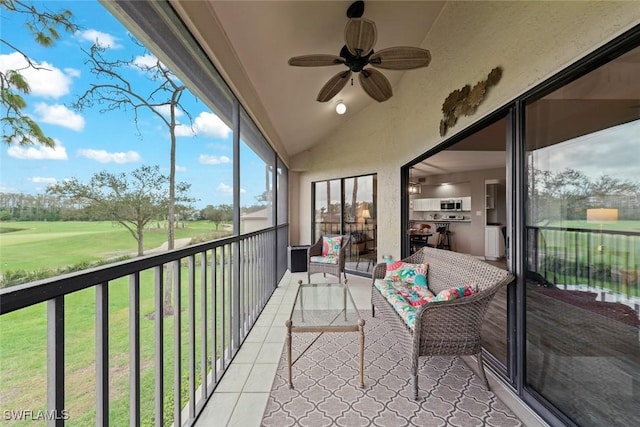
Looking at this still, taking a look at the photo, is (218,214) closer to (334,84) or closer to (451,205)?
(334,84)

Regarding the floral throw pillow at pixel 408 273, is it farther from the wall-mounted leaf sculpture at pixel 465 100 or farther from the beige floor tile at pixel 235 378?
the beige floor tile at pixel 235 378

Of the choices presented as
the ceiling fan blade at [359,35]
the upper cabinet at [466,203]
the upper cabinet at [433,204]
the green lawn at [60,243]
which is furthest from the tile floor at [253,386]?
the upper cabinet at [466,203]

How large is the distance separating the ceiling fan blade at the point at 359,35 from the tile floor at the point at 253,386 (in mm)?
2780

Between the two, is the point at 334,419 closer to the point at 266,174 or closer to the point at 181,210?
the point at 181,210

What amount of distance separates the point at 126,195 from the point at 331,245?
4.18m

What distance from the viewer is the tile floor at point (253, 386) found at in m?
1.62

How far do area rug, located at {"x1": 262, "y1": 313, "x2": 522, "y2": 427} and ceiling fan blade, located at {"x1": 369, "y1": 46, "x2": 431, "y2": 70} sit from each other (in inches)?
96.9

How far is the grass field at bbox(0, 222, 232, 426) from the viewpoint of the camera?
72cm

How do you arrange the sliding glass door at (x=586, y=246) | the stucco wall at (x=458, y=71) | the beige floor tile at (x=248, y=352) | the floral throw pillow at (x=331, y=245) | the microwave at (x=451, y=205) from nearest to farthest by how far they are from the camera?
the sliding glass door at (x=586, y=246), the stucco wall at (x=458, y=71), the beige floor tile at (x=248, y=352), the floral throw pillow at (x=331, y=245), the microwave at (x=451, y=205)

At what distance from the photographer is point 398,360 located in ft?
7.43

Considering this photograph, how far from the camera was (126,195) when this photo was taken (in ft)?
3.73

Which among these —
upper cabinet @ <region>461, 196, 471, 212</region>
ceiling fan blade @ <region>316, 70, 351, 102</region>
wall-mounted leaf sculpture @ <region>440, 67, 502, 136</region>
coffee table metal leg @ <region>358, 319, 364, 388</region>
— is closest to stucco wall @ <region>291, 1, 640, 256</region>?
wall-mounted leaf sculpture @ <region>440, 67, 502, 136</region>

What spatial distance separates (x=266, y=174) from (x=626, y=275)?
13.6 ft

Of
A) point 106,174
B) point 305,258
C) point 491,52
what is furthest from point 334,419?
point 305,258
